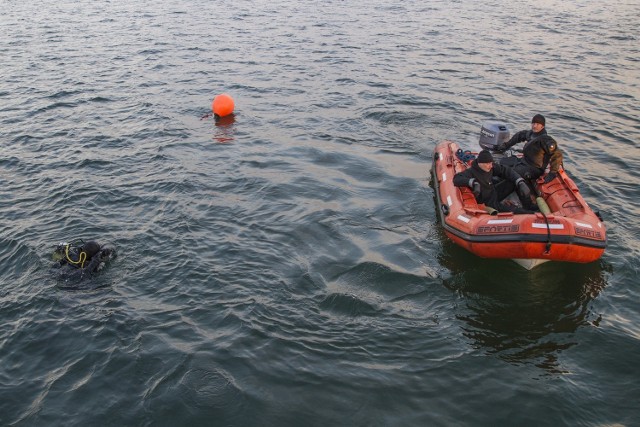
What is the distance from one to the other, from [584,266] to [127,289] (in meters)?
7.62

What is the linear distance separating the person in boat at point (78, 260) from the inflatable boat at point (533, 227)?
5945mm

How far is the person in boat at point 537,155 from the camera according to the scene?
36.1 ft

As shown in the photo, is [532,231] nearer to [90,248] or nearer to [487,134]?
[487,134]

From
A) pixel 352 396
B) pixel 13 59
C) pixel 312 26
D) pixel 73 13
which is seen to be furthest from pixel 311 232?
pixel 73 13

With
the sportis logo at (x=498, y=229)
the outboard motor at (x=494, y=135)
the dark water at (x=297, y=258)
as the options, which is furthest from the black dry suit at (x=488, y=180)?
the outboard motor at (x=494, y=135)

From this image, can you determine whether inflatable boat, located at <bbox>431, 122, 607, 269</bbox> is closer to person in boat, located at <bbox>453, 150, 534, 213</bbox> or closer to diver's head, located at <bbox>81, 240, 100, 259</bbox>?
person in boat, located at <bbox>453, 150, 534, 213</bbox>

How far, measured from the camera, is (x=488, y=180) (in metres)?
10.5

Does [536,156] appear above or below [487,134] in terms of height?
above

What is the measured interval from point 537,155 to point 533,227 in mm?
2875

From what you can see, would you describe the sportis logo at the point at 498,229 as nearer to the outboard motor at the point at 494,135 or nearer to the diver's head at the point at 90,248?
the outboard motor at the point at 494,135

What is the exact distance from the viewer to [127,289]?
360 inches

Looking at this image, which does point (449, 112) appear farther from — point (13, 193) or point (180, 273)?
point (13, 193)

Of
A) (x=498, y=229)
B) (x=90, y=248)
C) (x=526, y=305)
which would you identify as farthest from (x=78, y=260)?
(x=526, y=305)

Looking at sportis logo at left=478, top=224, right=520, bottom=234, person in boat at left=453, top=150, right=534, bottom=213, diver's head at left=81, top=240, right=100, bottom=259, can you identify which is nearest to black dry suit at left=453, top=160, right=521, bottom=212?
person in boat at left=453, top=150, right=534, bottom=213
